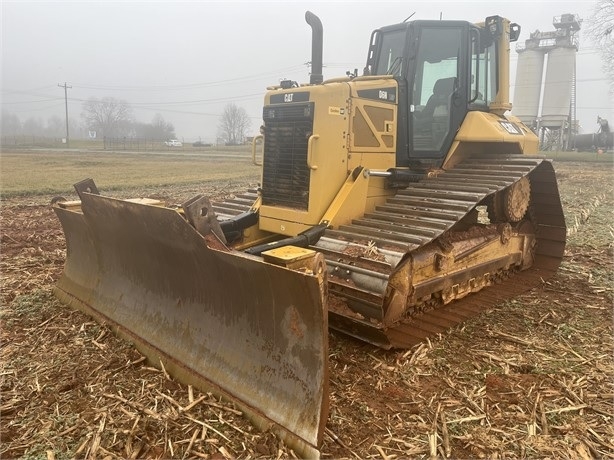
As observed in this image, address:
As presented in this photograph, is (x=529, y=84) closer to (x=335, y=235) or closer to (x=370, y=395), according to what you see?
(x=335, y=235)

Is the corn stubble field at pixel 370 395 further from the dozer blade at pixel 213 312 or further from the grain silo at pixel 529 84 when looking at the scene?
the grain silo at pixel 529 84

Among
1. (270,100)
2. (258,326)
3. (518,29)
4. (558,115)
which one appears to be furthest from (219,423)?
(558,115)

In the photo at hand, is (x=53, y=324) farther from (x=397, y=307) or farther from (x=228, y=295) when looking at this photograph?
(x=397, y=307)

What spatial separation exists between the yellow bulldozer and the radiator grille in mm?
17

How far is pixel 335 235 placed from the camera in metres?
4.70

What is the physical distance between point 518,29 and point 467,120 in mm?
1778

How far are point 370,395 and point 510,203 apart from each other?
3.52 meters

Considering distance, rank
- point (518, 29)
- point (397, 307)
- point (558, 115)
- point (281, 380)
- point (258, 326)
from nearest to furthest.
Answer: point (281, 380) < point (258, 326) < point (397, 307) < point (518, 29) < point (558, 115)

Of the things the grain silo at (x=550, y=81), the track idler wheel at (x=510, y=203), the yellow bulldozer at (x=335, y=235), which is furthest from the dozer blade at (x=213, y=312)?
the grain silo at (x=550, y=81)

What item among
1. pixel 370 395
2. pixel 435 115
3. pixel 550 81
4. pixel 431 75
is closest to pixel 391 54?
pixel 431 75

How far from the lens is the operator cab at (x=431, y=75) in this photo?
18.3 feet

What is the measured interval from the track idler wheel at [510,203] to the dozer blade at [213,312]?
366 centimetres

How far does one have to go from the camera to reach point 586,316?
17.4 feet

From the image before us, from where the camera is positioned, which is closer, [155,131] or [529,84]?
[529,84]
